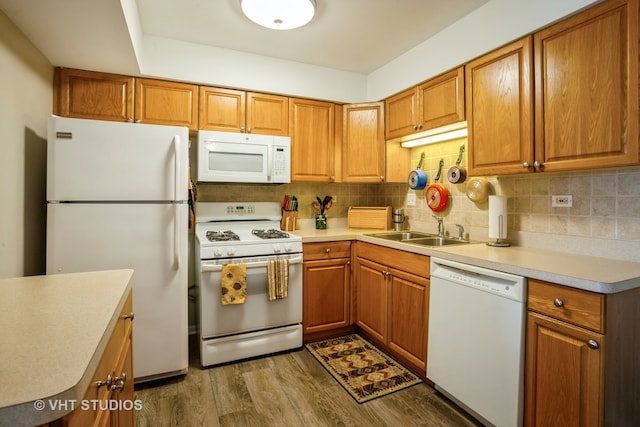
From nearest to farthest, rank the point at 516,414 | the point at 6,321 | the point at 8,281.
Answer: the point at 6,321, the point at 8,281, the point at 516,414

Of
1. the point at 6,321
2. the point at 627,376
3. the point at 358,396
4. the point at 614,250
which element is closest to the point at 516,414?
the point at 627,376

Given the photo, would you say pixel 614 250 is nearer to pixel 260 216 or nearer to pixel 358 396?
pixel 358 396

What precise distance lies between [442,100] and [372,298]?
154 cm

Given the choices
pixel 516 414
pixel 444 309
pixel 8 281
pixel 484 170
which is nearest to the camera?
pixel 8 281

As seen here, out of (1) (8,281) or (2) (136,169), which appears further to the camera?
(2) (136,169)

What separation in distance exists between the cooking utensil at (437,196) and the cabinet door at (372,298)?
699 mm

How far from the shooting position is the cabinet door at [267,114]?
2.71 metres

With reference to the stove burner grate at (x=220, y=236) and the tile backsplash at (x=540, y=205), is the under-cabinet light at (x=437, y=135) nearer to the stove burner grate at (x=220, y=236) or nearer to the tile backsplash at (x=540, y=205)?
the tile backsplash at (x=540, y=205)

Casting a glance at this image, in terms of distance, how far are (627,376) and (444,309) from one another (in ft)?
2.51

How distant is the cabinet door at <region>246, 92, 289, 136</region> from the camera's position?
2715 millimetres

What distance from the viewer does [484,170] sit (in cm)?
205

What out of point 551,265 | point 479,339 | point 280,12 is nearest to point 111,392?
point 479,339

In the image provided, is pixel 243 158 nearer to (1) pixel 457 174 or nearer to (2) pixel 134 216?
(2) pixel 134 216
